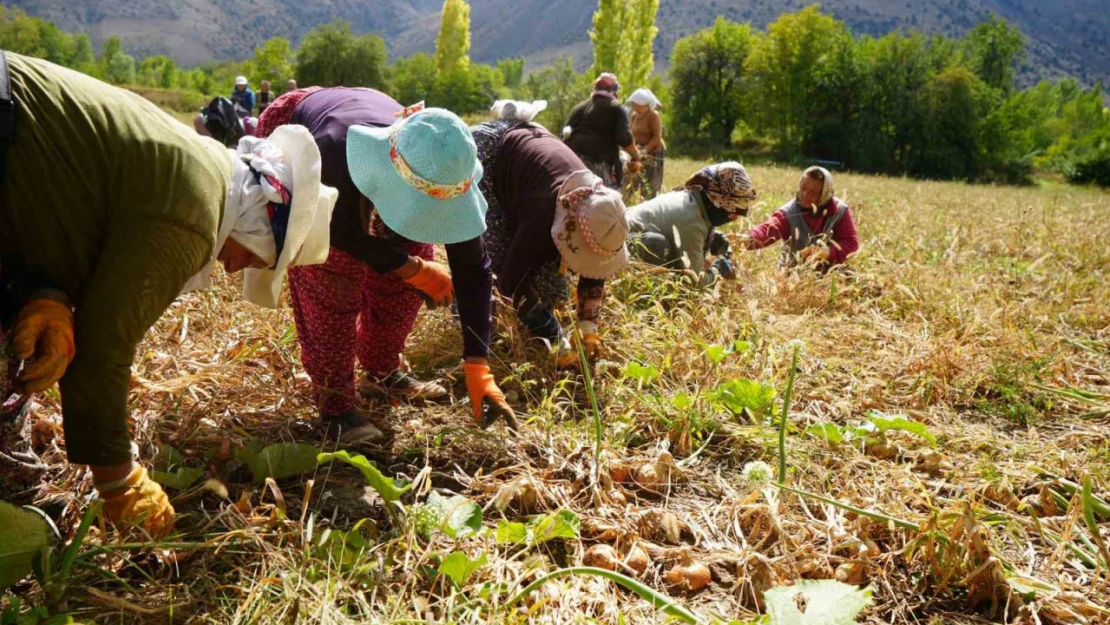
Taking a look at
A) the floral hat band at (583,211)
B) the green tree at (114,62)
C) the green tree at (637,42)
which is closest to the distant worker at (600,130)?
the floral hat band at (583,211)

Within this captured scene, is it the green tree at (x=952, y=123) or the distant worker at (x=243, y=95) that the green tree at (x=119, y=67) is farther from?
the green tree at (x=952, y=123)

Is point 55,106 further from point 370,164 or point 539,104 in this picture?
point 539,104

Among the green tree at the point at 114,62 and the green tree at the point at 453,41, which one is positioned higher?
the green tree at the point at 453,41

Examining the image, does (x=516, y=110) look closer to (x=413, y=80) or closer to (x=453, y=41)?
(x=453, y=41)

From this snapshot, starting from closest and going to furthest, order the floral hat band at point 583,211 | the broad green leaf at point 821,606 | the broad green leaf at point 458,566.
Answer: the broad green leaf at point 821,606, the broad green leaf at point 458,566, the floral hat band at point 583,211

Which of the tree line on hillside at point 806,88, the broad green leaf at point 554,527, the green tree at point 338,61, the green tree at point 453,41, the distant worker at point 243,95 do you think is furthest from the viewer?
the green tree at point 453,41

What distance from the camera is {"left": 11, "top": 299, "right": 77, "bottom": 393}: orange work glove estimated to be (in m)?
1.21

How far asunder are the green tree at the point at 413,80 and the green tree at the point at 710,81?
1553 centimetres

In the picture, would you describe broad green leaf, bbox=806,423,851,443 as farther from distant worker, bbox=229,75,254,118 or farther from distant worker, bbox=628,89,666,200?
distant worker, bbox=229,75,254,118

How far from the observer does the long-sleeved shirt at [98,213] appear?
120 centimetres

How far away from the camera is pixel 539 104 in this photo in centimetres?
294

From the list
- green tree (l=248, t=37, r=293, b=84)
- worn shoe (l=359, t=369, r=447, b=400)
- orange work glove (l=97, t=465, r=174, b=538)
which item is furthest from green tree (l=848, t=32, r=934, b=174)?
green tree (l=248, t=37, r=293, b=84)

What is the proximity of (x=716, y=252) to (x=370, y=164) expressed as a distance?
8.22 feet

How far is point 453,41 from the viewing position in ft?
149
